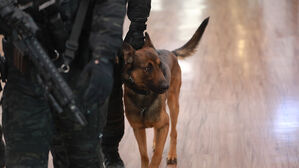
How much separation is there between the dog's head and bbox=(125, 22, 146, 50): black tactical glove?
0.12 m

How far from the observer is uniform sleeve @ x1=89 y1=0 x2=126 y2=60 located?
Answer: 2301 mm

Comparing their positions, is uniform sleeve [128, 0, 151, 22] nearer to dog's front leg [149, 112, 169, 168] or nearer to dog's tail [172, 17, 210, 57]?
dog's front leg [149, 112, 169, 168]

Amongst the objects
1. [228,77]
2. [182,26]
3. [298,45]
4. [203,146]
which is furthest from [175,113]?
[182,26]

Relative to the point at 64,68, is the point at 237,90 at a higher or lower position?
lower

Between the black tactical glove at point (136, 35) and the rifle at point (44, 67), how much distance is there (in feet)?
3.89

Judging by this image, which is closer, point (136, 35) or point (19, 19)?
point (19, 19)

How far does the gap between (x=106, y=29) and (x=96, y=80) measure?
0.23m

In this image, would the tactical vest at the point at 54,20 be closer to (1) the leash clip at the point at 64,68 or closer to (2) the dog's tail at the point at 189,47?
(1) the leash clip at the point at 64,68

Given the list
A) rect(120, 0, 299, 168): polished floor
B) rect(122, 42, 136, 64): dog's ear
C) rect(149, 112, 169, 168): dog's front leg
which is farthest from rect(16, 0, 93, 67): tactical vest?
rect(120, 0, 299, 168): polished floor

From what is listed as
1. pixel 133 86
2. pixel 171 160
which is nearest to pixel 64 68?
pixel 133 86

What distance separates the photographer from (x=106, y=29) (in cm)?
231

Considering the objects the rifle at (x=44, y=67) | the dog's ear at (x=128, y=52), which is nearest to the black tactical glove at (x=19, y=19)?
the rifle at (x=44, y=67)

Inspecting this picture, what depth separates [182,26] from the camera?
305 inches

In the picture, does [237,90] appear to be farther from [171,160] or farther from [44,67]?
[44,67]
